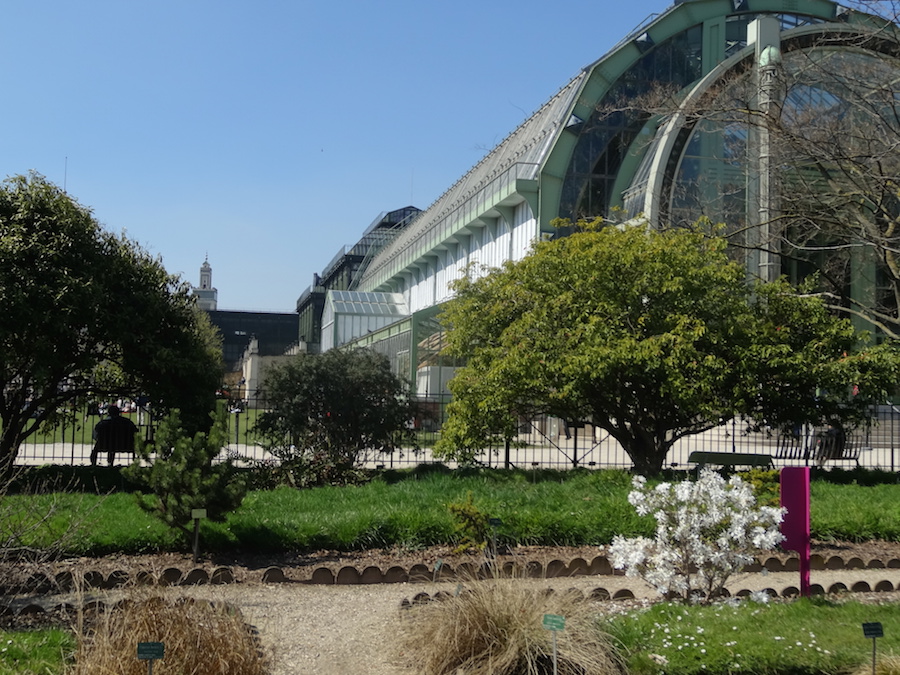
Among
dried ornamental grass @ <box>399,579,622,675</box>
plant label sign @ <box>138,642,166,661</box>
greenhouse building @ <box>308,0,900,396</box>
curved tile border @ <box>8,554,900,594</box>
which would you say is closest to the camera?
plant label sign @ <box>138,642,166,661</box>

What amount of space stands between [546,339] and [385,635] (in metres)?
8.96

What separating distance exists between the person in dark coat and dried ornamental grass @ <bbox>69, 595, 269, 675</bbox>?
37.6 ft

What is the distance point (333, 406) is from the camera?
16422 mm

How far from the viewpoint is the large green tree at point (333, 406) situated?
16156 millimetres

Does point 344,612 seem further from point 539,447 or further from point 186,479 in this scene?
point 539,447

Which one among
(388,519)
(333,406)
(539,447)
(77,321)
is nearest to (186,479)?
(388,519)

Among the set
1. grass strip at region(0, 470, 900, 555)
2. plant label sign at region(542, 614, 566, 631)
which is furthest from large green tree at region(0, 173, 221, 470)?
plant label sign at region(542, 614, 566, 631)

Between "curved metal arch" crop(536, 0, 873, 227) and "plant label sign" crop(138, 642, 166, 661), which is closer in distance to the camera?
"plant label sign" crop(138, 642, 166, 661)

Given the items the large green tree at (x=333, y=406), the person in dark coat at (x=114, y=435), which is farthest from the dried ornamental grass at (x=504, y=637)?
the person in dark coat at (x=114, y=435)

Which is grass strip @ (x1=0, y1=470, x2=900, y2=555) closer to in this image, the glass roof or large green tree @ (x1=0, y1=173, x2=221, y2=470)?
large green tree @ (x1=0, y1=173, x2=221, y2=470)

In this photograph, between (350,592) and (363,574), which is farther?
(363,574)

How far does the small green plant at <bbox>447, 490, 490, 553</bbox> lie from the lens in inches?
399

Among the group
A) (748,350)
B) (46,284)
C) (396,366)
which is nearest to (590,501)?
(748,350)

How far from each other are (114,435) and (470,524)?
9.72 metres
